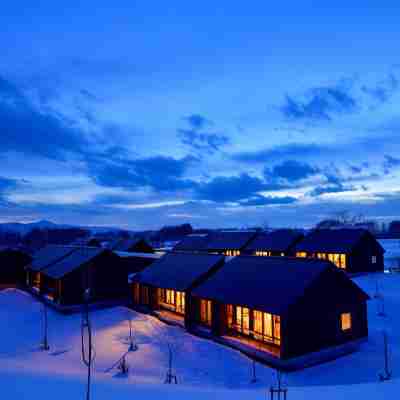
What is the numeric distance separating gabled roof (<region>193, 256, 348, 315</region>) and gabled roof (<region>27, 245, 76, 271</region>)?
17139 mm

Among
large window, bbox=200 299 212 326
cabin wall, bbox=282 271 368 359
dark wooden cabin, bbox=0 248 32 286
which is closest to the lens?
cabin wall, bbox=282 271 368 359

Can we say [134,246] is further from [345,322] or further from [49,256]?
[345,322]

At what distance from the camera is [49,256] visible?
34938 mm

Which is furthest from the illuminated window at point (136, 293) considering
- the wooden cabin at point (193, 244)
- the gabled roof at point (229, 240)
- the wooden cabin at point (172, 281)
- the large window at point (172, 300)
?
the wooden cabin at point (193, 244)

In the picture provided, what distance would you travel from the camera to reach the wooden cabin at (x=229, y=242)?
49.3 meters

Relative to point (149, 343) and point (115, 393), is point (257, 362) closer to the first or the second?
point (149, 343)

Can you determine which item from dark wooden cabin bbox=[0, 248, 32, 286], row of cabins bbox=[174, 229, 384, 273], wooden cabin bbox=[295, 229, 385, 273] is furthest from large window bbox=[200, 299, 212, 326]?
dark wooden cabin bbox=[0, 248, 32, 286]

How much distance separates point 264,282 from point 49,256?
24.6 meters

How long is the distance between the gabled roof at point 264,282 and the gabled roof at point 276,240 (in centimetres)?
Result: 2340

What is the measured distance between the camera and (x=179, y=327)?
21.5 metres

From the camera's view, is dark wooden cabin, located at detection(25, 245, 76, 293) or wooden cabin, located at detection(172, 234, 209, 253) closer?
dark wooden cabin, located at detection(25, 245, 76, 293)

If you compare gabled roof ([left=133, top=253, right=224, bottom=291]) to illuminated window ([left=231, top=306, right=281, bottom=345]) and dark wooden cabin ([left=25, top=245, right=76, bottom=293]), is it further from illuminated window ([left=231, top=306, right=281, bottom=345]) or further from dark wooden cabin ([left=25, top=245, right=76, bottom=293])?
dark wooden cabin ([left=25, top=245, right=76, bottom=293])

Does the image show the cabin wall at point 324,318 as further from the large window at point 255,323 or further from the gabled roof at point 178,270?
the gabled roof at point 178,270

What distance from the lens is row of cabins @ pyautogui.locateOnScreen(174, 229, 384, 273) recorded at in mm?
38594
